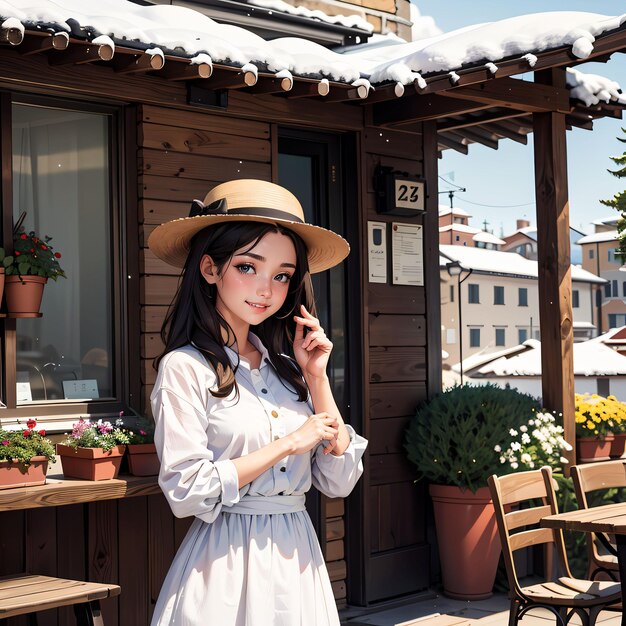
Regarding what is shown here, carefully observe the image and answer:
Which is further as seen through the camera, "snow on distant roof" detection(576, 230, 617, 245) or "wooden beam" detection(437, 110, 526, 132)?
"snow on distant roof" detection(576, 230, 617, 245)

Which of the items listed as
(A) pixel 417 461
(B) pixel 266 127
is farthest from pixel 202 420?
(A) pixel 417 461

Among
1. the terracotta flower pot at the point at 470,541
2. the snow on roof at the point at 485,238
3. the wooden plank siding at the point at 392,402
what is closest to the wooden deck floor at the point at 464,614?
the terracotta flower pot at the point at 470,541

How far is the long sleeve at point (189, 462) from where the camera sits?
2.38 m

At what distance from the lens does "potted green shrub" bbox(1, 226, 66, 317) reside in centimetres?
439

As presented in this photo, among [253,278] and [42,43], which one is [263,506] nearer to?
[253,278]

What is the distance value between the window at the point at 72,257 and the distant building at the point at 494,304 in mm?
65736

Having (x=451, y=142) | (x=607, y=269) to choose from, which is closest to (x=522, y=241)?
(x=607, y=269)

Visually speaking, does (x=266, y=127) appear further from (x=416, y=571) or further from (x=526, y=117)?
(x=416, y=571)

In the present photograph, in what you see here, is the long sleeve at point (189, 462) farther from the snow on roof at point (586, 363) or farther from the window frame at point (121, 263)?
the snow on roof at point (586, 363)

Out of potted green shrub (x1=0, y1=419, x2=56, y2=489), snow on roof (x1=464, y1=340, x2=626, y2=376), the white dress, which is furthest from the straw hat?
snow on roof (x1=464, y1=340, x2=626, y2=376)

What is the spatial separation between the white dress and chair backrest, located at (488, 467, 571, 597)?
170 cm

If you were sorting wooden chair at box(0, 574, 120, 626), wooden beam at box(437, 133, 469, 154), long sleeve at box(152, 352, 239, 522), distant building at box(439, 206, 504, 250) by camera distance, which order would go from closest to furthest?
long sleeve at box(152, 352, 239, 522)
wooden chair at box(0, 574, 120, 626)
wooden beam at box(437, 133, 469, 154)
distant building at box(439, 206, 504, 250)

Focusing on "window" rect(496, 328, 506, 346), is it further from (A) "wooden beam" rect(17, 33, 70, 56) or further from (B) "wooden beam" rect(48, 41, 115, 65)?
(A) "wooden beam" rect(17, 33, 70, 56)

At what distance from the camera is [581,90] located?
597cm
